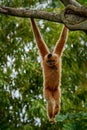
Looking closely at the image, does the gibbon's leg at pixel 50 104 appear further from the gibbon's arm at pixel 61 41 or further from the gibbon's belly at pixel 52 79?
the gibbon's arm at pixel 61 41

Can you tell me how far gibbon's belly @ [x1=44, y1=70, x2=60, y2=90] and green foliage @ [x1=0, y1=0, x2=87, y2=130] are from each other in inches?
139

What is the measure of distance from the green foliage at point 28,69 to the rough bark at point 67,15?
19.7ft

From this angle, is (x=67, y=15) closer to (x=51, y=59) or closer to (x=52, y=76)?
(x=51, y=59)

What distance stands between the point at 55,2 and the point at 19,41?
1.24 metres

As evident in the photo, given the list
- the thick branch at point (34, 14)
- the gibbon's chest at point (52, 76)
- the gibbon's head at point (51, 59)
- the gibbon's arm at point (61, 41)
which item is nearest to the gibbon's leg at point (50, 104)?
the gibbon's chest at point (52, 76)

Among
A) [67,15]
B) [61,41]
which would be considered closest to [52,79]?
[61,41]

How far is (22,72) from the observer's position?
34.7 ft

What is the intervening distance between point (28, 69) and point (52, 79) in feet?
11.9

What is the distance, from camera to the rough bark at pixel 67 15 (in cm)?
399

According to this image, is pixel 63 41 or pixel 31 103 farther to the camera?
pixel 31 103

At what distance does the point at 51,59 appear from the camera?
252 inches

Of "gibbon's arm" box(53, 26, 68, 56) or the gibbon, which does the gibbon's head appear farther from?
"gibbon's arm" box(53, 26, 68, 56)

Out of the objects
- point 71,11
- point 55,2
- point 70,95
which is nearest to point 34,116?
point 70,95

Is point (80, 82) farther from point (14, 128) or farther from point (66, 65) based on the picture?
point (14, 128)
